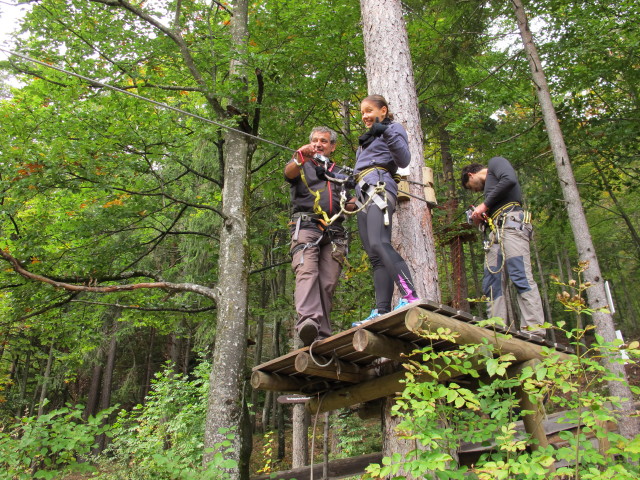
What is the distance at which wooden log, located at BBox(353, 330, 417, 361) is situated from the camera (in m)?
3.26

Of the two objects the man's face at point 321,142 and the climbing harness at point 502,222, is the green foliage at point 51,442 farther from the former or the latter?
the climbing harness at point 502,222

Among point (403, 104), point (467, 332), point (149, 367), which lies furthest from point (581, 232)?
point (149, 367)

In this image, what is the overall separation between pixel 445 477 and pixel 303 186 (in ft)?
9.92

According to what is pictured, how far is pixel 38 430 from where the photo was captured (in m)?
3.90

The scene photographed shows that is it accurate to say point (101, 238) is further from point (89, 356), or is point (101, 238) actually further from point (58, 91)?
point (89, 356)

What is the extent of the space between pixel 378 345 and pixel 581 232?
494 cm

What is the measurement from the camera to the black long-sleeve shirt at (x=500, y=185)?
483cm

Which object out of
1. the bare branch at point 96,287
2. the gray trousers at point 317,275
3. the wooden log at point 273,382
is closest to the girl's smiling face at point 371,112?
the gray trousers at point 317,275

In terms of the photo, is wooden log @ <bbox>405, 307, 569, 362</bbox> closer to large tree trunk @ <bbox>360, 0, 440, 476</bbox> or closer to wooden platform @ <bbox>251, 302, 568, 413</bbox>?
wooden platform @ <bbox>251, 302, 568, 413</bbox>

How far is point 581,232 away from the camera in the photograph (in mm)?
6848

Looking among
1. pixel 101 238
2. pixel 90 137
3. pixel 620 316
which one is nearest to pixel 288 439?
pixel 101 238

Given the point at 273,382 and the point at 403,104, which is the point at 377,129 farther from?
the point at 273,382

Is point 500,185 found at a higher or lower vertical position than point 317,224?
higher

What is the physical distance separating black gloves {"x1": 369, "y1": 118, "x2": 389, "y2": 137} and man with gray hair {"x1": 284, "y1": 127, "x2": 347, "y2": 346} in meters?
0.59
